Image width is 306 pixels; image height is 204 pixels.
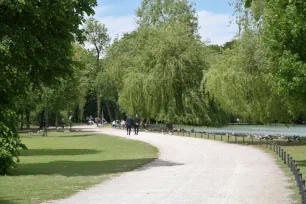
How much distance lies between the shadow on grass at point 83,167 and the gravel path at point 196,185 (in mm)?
809

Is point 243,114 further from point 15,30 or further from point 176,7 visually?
point 176,7

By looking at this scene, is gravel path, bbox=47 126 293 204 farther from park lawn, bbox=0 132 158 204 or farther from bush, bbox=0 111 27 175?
bush, bbox=0 111 27 175

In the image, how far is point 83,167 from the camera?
2217 cm

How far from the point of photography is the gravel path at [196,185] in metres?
12.9

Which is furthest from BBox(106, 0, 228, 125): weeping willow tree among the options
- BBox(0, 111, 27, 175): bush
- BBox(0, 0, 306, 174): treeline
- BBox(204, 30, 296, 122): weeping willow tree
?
BBox(0, 111, 27, 175): bush

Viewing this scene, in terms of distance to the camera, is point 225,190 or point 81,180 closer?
point 225,190

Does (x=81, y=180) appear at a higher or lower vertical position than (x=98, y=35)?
lower

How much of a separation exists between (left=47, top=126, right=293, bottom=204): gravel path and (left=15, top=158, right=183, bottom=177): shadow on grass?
2.65 feet

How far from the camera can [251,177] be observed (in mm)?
17438

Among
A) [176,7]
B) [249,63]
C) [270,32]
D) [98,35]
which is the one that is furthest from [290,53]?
[98,35]

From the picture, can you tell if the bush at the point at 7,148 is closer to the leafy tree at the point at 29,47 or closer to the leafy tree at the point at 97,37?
the leafy tree at the point at 29,47

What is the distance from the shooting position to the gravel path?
12.9 metres

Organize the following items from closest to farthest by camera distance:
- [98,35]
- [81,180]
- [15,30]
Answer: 1. [81,180]
2. [15,30]
3. [98,35]

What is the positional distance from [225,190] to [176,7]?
5741 centimetres
